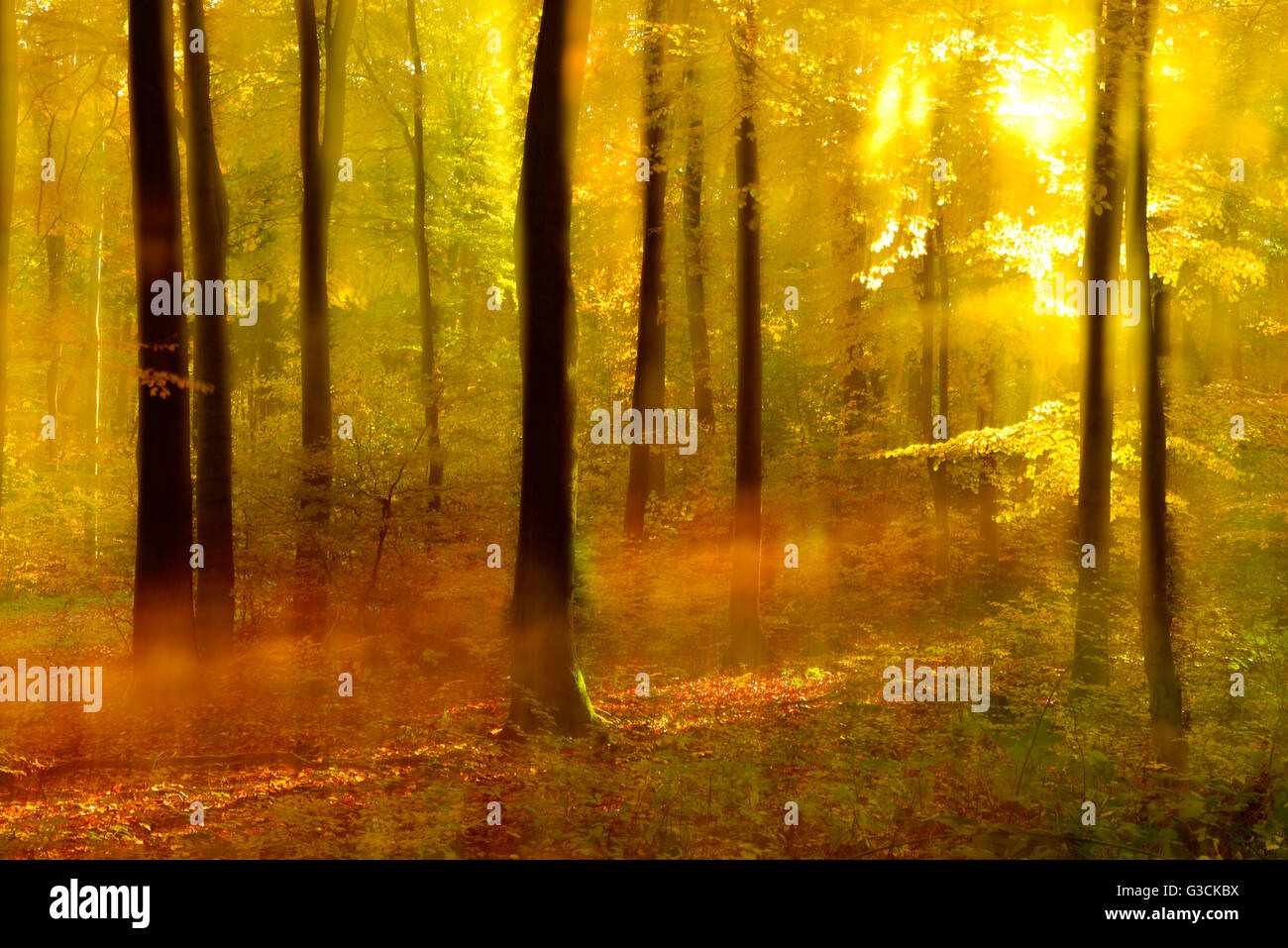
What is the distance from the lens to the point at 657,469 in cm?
2284

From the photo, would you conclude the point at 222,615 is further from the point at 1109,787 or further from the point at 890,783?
the point at 1109,787

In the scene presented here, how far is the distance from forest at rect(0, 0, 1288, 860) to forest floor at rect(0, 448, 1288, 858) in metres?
0.06

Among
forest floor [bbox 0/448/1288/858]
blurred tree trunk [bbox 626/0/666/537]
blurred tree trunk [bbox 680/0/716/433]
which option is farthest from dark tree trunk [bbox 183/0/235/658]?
blurred tree trunk [bbox 680/0/716/433]

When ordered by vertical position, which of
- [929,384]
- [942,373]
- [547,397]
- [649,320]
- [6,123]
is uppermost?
[6,123]

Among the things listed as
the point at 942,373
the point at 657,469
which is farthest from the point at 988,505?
the point at 657,469

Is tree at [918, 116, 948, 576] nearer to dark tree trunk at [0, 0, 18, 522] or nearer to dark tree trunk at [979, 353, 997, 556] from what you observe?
dark tree trunk at [979, 353, 997, 556]

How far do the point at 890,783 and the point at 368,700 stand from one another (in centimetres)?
669

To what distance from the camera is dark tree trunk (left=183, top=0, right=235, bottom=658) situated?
12.3 metres

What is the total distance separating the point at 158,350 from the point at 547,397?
15.1ft

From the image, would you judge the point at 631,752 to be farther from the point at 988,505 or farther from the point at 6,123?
the point at 988,505

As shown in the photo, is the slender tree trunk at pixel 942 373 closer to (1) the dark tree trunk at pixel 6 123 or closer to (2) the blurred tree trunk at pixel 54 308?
(2) the blurred tree trunk at pixel 54 308

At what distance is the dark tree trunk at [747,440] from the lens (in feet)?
45.0

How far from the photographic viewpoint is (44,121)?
45.0 ft
